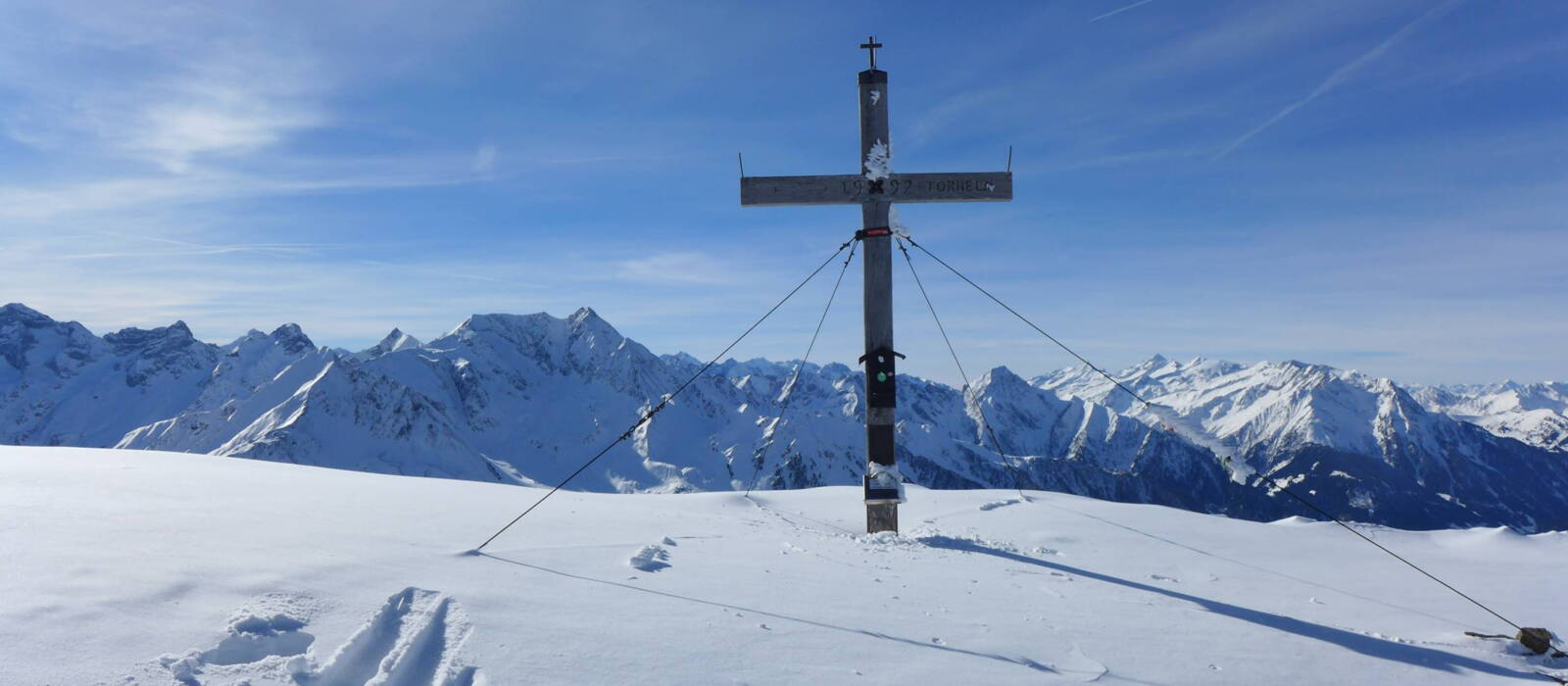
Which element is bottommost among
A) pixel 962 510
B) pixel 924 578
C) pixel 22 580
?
pixel 962 510

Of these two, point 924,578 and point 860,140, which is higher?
point 860,140

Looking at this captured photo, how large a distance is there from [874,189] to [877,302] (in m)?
1.50

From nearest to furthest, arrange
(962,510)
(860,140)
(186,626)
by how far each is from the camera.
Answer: (186,626) → (860,140) → (962,510)

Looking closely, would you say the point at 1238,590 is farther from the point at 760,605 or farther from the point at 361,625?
the point at 361,625

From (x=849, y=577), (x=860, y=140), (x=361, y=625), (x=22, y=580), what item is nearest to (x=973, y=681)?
(x=849, y=577)

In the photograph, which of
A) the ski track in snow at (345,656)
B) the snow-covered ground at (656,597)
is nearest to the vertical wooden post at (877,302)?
the snow-covered ground at (656,597)

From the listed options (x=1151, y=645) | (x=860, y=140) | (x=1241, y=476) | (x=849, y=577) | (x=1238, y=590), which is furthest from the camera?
(x=860, y=140)

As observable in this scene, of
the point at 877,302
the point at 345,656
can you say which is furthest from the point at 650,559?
the point at 877,302

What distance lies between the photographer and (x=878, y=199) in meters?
10.7

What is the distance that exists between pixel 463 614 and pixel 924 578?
397 centimetres

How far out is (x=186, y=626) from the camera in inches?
167

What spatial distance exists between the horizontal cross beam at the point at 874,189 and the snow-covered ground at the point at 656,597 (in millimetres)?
4336

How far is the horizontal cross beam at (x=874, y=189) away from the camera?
10.7m

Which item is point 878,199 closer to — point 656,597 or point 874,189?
point 874,189
